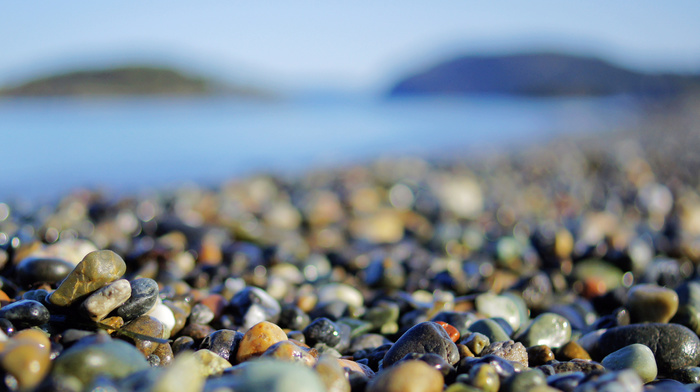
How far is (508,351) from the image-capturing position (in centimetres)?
180

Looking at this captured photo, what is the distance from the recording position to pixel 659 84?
1917 inches

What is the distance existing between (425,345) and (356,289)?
1.08 meters

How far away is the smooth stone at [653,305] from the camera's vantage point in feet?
7.38

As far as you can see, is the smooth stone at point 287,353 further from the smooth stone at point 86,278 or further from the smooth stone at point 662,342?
the smooth stone at point 662,342

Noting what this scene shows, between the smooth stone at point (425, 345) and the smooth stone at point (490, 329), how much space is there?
318 mm

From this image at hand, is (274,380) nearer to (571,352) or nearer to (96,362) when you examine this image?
(96,362)

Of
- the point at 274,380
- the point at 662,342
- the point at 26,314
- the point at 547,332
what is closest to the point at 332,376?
the point at 274,380

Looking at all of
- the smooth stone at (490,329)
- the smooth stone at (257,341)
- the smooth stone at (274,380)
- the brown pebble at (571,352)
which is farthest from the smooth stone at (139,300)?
the brown pebble at (571,352)

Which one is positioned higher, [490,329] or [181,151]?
[181,151]

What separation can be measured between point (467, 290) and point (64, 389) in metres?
2.16

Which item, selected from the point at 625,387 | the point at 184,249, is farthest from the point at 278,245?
the point at 625,387

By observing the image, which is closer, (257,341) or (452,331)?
(257,341)

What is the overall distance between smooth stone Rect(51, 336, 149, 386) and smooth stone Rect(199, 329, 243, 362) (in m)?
0.41

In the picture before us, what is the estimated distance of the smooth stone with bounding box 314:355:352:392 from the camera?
56.4 inches
